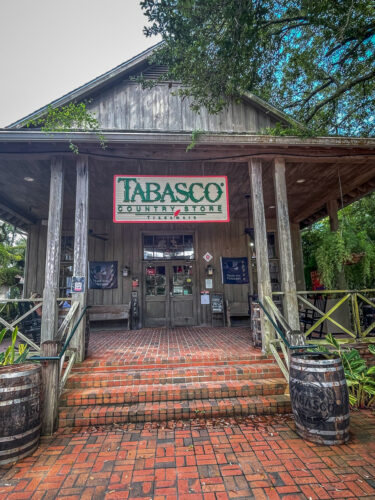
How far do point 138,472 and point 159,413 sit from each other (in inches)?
33.0

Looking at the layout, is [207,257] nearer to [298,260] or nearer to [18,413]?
[298,260]

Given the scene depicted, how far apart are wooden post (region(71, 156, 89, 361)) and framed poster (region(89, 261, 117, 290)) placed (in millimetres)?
3306

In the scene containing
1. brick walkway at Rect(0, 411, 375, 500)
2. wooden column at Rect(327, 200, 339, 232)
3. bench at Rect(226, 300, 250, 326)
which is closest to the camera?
brick walkway at Rect(0, 411, 375, 500)

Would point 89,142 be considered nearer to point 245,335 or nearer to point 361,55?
point 245,335

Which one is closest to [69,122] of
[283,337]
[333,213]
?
[283,337]

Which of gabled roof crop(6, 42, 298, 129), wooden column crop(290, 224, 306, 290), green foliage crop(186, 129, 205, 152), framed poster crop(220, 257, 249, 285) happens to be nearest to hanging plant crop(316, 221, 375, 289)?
gabled roof crop(6, 42, 298, 129)

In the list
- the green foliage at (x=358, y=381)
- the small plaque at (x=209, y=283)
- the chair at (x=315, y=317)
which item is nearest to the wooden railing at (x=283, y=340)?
the green foliage at (x=358, y=381)

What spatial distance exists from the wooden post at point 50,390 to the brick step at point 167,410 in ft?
0.42

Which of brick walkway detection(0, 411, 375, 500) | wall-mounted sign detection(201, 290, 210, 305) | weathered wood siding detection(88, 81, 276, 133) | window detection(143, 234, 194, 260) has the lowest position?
brick walkway detection(0, 411, 375, 500)

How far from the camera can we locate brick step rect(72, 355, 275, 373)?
11.8 feet

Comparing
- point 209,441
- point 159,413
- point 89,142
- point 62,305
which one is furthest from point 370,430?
point 62,305

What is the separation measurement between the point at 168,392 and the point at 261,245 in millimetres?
2534

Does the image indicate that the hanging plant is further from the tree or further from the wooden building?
the tree

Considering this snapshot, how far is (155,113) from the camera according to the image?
17.9ft
